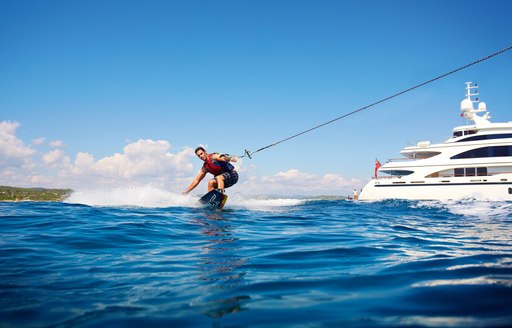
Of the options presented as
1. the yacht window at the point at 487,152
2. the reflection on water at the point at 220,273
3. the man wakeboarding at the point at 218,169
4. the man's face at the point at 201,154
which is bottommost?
the reflection on water at the point at 220,273

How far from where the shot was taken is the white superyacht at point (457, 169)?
23.6 m

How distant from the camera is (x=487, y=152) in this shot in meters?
24.5

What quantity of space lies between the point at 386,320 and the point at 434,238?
464 cm

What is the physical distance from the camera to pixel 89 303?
2.65 m

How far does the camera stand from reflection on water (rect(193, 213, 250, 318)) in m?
2.55

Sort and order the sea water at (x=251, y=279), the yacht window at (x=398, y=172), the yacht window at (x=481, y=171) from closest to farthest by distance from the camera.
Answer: the sea water at (x=251, y=279), the yacht window at (x=481, y=171), the yacht window at (x=398, y=172)

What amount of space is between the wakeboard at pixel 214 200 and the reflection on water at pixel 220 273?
16.8ft

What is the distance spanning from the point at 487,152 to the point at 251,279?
27.6 m

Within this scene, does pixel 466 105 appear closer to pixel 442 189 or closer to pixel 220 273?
pixel 442 189

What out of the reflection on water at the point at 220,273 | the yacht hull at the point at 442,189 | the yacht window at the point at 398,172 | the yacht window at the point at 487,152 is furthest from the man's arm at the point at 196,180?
the yacht window at the point at 487,152

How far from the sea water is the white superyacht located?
20.9 metres

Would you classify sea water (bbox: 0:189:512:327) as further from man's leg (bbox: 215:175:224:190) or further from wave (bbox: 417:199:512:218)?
wave (bbox: 417:199:512:218)

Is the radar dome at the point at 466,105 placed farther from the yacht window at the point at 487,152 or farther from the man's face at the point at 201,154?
the man's face at the point at 201,154

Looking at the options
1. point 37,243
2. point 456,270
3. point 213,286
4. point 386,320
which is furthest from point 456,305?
point 37,243
